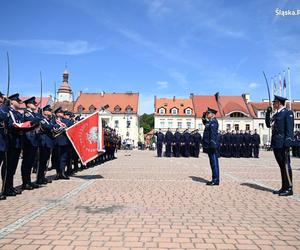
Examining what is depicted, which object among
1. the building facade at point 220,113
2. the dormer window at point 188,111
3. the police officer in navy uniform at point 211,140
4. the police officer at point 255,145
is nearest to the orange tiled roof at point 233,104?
the building facade at point 220,113

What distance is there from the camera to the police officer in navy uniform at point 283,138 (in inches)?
336

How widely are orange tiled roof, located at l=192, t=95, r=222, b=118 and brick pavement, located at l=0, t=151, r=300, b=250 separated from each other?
70731 mm

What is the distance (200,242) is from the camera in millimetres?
4613

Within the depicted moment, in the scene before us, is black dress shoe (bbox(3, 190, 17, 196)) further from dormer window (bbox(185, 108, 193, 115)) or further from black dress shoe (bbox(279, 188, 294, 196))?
dormer window (bbox(185, 108, 193, 115))

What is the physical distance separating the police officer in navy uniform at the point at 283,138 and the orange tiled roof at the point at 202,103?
2761 inches

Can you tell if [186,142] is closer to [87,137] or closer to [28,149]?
[87,137]

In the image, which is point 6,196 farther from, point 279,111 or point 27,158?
point 279,111

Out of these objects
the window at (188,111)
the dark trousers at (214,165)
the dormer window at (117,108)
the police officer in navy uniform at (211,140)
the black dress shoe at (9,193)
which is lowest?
the black dress shoe at (9,193)

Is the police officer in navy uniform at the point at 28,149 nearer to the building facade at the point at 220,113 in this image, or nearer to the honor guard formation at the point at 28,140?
the honor guard formation at the point at 28,140

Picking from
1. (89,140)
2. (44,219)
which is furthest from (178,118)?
(44,219)

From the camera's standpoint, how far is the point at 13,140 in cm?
810

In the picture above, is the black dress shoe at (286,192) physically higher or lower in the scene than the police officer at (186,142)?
lower

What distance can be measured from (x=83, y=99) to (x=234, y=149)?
61.8m

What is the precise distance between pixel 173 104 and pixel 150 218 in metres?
77.0
